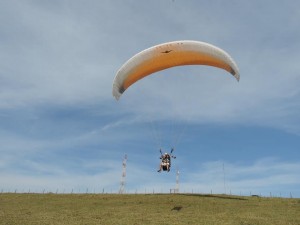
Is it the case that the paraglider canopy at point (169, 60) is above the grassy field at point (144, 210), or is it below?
above

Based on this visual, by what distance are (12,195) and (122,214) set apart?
21.2 metres

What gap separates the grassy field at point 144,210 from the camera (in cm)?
2950

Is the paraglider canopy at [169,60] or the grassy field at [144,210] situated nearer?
the grassy field at [144,210]

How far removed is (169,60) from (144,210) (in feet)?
44.7

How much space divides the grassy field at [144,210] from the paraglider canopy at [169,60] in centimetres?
1045

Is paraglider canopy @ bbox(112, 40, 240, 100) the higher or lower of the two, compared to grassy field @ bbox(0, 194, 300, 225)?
higher

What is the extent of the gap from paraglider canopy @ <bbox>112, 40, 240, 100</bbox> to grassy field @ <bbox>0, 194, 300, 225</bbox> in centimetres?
1045

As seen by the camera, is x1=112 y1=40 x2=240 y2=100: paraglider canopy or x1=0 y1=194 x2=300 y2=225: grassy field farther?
x1=112 y1=40 x2=240 y2=100: paraglider canopy

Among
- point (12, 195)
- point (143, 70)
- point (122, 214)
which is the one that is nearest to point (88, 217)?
point (122, 214)

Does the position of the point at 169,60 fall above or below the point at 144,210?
above

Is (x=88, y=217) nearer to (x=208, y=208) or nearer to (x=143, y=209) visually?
(x=143, y=209)

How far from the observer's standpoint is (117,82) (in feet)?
106

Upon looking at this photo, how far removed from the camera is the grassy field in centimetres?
2950

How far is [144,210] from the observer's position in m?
34.4
